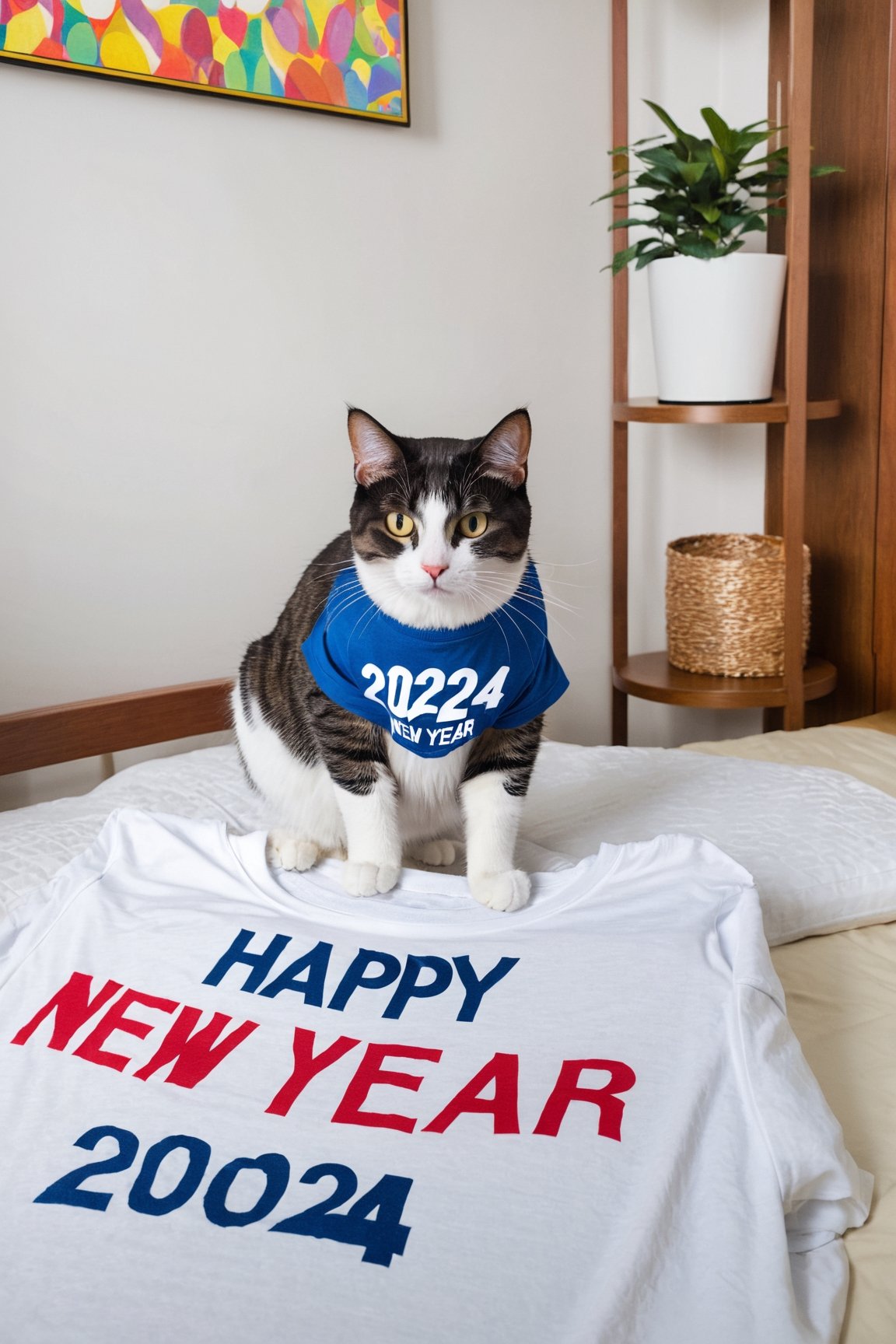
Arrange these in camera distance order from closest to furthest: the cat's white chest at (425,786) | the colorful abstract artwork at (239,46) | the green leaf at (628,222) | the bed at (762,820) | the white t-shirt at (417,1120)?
the white t-shirt at (417,1120) < the bed at (762,820) < the cat's white chest at (425,786) < the colorful abstract artwork at (239,46) < the green leaf at (628,222)

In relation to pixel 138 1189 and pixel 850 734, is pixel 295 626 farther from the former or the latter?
pixel 850 734

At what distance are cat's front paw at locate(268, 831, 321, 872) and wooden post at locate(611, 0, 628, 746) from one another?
1.18m

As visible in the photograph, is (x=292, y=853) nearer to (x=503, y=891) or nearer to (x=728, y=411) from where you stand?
(x=503, y=891)

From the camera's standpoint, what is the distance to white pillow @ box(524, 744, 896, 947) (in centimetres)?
116

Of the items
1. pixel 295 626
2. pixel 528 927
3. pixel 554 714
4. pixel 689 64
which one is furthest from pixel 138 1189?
pixel 689 64

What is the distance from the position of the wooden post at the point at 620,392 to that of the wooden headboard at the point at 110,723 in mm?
877

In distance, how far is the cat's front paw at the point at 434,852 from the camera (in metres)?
1.30

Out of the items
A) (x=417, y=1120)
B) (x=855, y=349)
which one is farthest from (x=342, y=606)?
(x=855, y=349)

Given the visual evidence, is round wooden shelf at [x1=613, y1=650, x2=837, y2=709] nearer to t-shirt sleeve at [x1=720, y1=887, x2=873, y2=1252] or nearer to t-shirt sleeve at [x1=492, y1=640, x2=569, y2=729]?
t-shirt sleeve at [x1=492, y1=640, x2=569, y2=729]

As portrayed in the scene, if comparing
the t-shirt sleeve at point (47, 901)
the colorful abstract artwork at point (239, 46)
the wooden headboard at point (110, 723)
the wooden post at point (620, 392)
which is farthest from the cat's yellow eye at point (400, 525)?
the wooden post at point (620, 392)

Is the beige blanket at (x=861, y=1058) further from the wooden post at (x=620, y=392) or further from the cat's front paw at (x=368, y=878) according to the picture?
the wooden post at (x=620, y=392)

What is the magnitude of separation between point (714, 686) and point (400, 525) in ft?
3.67

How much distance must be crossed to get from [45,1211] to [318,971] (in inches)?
11.5

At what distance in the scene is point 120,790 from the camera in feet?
4.75
